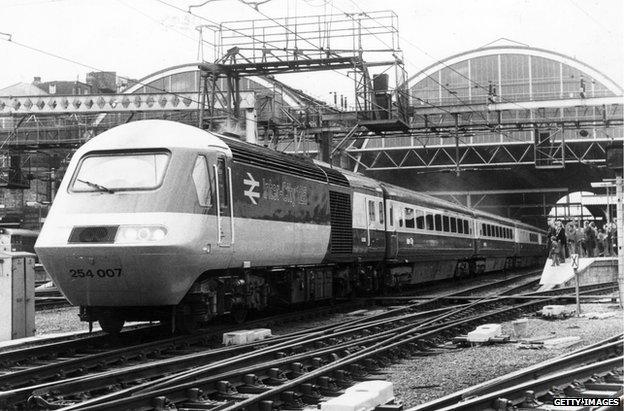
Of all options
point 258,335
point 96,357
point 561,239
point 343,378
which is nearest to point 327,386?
point 343,378

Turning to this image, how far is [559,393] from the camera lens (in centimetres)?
745

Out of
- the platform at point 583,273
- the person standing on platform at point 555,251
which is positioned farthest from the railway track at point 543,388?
the person standing on platform at point 555,251

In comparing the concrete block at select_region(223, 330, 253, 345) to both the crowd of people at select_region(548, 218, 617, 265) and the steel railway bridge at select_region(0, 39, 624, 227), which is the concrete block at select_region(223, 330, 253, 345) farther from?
the steel railway bridge at select_region(0, 39, 624, 227)

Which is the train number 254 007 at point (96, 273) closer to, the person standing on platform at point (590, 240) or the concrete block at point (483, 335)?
the concrete block at point (483, 335)

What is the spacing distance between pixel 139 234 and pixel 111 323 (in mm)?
1964

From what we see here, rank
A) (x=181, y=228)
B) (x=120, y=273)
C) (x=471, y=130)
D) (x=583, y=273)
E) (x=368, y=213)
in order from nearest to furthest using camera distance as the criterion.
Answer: (x=120, y=273)
(x=181, y=228)
(x=368, y=213)
(x=583, y=273)
(x=471, y=130)

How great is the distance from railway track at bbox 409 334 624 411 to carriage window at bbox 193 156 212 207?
5.64m

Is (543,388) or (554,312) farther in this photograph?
(554,312)

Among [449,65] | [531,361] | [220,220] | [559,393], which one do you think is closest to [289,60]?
[220,220]

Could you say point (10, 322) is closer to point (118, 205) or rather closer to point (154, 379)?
point (118, 205)

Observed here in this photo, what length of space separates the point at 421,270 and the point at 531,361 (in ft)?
52.2

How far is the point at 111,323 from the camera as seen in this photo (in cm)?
1237

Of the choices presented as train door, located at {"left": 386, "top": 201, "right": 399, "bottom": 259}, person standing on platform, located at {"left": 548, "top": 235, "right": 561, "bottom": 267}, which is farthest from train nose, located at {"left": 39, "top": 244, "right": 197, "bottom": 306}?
person standing on platform, located at {"left": 548, "top": 235, "right": 561, "bottom": 267}

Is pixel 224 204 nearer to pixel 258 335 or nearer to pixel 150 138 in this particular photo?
pixel 150 138
